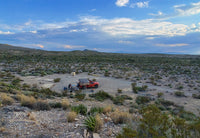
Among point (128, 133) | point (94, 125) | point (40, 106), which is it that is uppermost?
point (128, 133)

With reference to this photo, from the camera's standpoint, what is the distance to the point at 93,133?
17.1 feet

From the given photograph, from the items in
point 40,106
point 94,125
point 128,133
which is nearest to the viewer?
point 128,133

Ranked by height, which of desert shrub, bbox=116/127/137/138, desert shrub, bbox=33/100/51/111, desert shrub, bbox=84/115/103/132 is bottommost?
desert shrub, bbox=33/100/51/111

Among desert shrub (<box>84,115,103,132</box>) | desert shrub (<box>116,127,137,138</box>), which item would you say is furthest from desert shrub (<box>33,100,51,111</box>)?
desert shrub (<box>116,127,137,138</box>)

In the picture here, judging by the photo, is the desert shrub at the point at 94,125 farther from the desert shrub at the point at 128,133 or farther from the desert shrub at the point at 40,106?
the desert shrub at the point at 40,106

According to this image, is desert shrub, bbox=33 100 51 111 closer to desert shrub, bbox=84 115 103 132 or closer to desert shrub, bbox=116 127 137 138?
desert shrub, bbox=84 115 103 132

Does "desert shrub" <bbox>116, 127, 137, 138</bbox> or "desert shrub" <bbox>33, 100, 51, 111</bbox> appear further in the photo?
"desert shrub" <bbox>33, 100, 51, 111</bbox>

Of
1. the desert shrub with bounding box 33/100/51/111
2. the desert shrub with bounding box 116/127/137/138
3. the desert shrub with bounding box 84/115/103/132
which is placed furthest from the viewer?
the desert shrub with bounding box 33/100/51/111

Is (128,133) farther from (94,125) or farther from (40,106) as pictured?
(40,106)

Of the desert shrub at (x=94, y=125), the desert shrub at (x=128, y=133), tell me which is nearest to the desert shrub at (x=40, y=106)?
the desert shrub at (x=94, y=125)

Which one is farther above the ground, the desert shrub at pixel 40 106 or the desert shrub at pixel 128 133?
the desert shrub at pixel 128 133

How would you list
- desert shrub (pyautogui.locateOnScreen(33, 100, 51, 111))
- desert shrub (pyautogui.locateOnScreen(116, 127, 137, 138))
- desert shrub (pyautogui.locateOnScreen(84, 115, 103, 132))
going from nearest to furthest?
desert shrub (pyautogui.locateOnScreen(116, 127, 137, 138))
desert shrub (pyautogui.locateOnScreen(84, 115, 103, 132))
desert shrub (pyautogui.locateOnScreen(33, 100, 51, 111))

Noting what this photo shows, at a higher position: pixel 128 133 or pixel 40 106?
pixel 128 133

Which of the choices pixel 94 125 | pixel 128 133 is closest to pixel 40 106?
pixel 94 125
